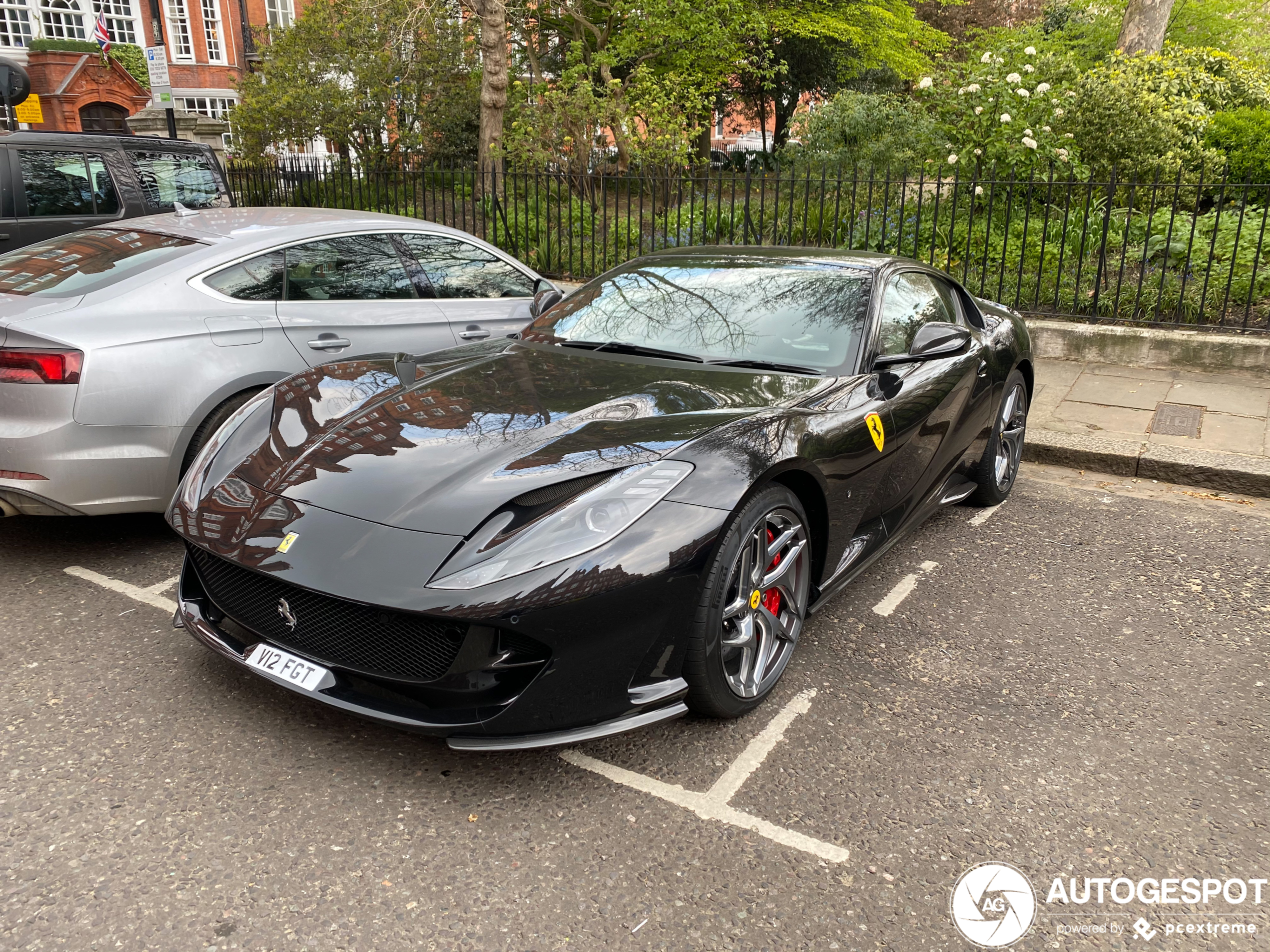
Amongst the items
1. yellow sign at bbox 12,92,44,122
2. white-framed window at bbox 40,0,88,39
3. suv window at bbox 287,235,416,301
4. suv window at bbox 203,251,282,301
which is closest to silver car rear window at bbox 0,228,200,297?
suv window at bbox 203,251,282,301

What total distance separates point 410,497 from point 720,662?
1.02m

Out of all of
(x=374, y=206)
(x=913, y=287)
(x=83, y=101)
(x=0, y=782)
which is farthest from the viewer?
(x=83, y=101)

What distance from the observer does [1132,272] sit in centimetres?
914

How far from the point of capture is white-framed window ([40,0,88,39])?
32594mm

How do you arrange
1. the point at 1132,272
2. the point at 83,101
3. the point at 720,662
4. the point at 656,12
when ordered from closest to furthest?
the point at 720,662
the point at 1132,272
the point at 656,12
the point at 83,101

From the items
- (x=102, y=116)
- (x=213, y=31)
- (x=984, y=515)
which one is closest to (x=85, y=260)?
(x=984, y=515)

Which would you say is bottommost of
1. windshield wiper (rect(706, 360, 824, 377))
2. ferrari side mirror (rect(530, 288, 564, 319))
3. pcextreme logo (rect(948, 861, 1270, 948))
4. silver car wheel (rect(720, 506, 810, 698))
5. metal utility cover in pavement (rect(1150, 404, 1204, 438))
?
metal utility cover in pavement (rect(1150, 404, 1204, 438))

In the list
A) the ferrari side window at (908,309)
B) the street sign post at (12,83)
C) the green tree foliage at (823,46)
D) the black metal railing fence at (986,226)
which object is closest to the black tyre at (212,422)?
the ferrari side window at (908,309)

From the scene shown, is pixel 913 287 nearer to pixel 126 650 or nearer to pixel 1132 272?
pixel 126 650

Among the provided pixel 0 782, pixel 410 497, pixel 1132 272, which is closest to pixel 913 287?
pixel 410 497

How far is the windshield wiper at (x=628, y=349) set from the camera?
12.2 ft

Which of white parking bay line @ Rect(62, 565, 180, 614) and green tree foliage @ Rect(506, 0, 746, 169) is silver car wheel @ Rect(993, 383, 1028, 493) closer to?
white parking bay line @ Rect(62, 565, 180, 614)

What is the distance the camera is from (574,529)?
2559 mm

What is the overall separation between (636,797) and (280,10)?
128ft
